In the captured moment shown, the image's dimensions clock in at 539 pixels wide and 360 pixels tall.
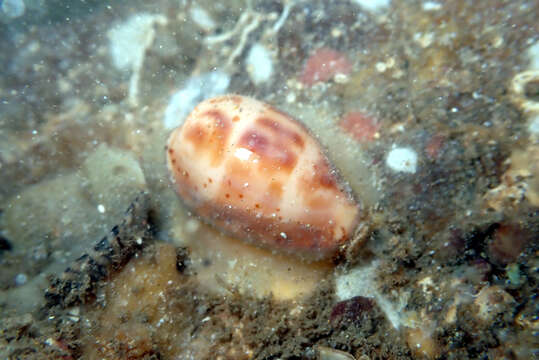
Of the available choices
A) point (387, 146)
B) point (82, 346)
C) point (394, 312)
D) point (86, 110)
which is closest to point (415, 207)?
point (387, 146)

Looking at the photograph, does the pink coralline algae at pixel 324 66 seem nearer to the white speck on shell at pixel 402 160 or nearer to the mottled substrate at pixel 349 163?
the mottled substrate at pixel 349 163

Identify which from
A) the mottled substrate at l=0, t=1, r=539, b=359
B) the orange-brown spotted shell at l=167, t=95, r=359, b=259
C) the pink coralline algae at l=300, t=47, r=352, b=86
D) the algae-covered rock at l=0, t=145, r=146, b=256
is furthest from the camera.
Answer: the pink coralline algae at l=300, t=47, r=352, b=86

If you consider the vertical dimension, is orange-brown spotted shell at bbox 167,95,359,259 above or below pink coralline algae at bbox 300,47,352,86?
below

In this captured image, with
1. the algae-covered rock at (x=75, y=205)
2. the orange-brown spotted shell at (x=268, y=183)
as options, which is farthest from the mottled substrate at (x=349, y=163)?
the orange-brown spotted shell at (x=268, y=183)

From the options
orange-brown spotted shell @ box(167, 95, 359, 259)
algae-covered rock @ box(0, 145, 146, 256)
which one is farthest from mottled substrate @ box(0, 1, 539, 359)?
orange-brown spotted shell @ box(167, 95, 359, 259)

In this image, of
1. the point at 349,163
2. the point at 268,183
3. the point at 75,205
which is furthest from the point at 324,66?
the point at 75,205

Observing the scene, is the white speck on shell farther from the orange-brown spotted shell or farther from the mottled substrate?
the orange-brown spotted shell

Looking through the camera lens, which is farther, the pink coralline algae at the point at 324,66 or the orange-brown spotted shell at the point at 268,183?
the pink coralline algae at the point at 324,66
